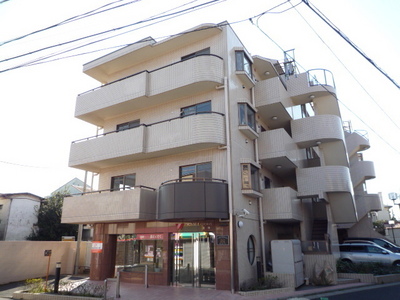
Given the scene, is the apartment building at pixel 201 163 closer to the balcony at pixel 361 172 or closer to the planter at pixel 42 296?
the planter at pixel 42 296

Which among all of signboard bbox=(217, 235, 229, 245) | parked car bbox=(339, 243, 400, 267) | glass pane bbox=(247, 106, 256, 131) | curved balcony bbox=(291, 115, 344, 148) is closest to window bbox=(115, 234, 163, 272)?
signboard bbox=(217, 235, 229, 245)

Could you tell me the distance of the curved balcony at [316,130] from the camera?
1961 centimetres

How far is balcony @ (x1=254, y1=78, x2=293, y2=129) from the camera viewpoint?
18266mm

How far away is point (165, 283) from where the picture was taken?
587 inches

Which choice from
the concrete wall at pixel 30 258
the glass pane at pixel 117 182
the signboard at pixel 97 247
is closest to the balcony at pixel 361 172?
the glass pane at pixel 117 182

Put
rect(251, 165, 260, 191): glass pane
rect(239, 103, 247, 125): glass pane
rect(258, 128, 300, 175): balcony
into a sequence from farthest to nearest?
1. rect(258, 128, 300, 175): balcony
2. rect(239, 103, 247, 125): glass pane
3. rect(251, 165, 260, 191): glass pane

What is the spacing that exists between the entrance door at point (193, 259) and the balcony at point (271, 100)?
8704 mm

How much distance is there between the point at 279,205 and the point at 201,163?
5112mm

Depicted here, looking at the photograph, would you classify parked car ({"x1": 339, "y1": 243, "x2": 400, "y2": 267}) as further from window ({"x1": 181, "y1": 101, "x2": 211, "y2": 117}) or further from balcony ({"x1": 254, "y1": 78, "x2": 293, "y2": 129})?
window ({"x1": 181, "y1": 101, "x2": 211, "y2": 117})

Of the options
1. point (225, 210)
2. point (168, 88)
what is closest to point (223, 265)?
point (225, 210)

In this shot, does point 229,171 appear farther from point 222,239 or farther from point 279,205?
point 279,205

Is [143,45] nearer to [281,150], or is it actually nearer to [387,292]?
[281,150]

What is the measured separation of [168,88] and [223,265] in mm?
9603

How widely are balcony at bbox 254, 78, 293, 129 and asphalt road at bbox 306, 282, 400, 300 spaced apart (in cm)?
1042
